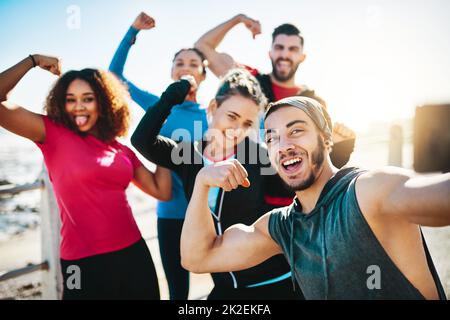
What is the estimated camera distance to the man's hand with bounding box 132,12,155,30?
317 cm

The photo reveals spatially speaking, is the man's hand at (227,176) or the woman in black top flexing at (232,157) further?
the woman in black top flexing at (232,157)

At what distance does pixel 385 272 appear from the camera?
128cm

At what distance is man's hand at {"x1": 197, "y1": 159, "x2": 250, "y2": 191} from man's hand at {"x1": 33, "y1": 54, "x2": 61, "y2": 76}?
149 cm

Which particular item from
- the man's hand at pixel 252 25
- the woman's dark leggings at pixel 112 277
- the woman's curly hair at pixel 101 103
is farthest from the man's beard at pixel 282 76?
the woman's dark leggings at pixel 112 277

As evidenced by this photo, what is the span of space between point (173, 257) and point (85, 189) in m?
1.00

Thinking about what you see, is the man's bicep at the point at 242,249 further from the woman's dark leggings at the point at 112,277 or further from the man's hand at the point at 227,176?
the woman's dark leggings at the point at 112,277

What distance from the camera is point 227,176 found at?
61.3 inches

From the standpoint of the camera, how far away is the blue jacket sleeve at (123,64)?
317 cm

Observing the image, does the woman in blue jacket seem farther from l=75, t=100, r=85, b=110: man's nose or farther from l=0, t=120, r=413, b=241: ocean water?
l=0, t=120, r=413, b=241: ocean water

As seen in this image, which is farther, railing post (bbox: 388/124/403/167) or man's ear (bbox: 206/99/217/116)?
railing post (bbox: 388/124/403/167)

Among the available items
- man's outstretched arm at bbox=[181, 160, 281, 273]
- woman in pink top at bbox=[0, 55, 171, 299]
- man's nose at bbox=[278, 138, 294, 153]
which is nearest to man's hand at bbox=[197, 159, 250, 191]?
man's outstretched arm at bbox=[181, 160, 281, 273]

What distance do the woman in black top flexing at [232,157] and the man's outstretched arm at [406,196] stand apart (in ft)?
2.99

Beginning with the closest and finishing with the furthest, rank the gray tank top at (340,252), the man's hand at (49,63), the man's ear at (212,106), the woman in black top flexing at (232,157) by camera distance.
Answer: the gray tank top at (340,252) < the woman in black top flexing at (232,157) < the man's hand at (49,63) < the man's ear at (212,106)
